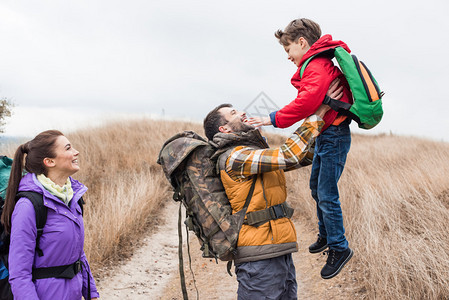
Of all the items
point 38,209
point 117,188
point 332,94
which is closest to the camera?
point 38,209

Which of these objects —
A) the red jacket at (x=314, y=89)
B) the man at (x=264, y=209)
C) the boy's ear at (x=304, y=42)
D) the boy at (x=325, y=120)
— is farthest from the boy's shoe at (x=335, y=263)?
the boy's ear at (x=304, y=42)

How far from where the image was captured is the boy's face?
3072mm

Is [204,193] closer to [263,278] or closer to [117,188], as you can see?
[263,278]

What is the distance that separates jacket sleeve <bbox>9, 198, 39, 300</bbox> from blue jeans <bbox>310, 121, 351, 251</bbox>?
223 centimetres

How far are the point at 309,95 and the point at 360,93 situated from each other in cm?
39

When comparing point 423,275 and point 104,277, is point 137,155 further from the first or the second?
point 423,275

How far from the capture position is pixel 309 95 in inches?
105

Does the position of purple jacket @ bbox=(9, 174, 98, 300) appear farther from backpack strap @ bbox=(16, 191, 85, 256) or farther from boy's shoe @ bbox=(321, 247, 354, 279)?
boy's shoe @ bbox=(321, 247, 354, 279)

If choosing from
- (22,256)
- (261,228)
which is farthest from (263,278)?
(22,256)

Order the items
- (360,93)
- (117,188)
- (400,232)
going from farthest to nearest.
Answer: (117,188) → (400,232) → (360,93)

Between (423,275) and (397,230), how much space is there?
3.29 feet

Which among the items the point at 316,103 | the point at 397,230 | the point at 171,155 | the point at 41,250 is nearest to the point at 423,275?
the point at 397,230

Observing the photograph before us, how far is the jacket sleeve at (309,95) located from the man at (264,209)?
0.13m

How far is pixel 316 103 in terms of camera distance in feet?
Result: 8.82
